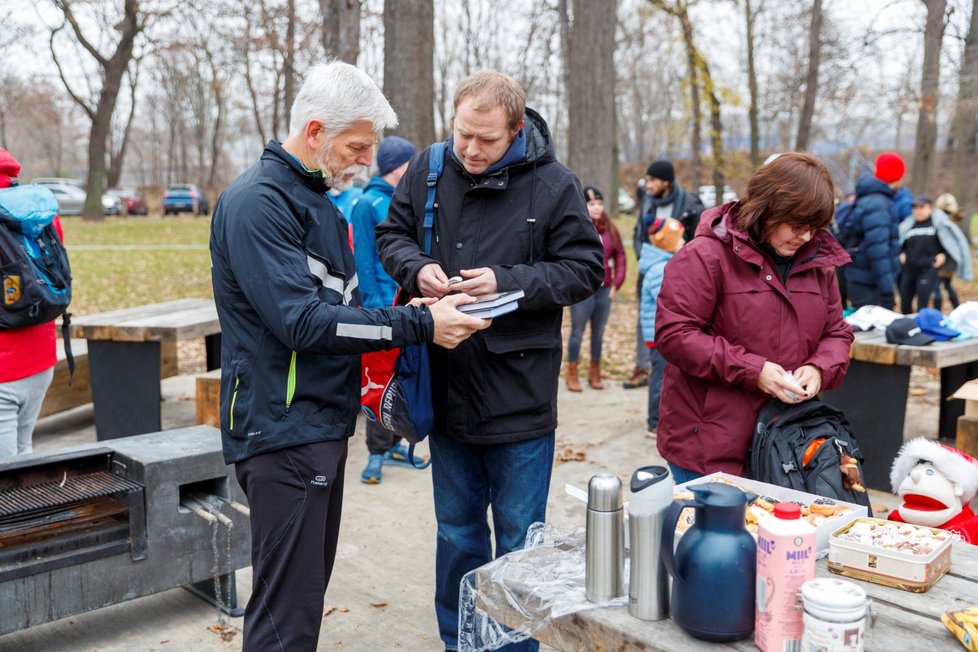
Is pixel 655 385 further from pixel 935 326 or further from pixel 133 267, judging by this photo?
pixel 133 267

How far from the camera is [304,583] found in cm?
248

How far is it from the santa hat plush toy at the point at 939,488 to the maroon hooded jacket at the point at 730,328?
416 millimetres

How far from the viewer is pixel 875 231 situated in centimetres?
843

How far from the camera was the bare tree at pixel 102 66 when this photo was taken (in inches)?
992

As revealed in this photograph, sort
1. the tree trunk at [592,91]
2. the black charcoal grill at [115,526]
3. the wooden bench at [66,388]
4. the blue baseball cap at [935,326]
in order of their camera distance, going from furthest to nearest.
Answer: the tree trunk at [592,91] → the wooden bench at [66,388] → the blue baseball cap at [935,326] → the black charcoal grill at [115,526]

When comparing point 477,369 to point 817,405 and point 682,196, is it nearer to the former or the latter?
point 817,405

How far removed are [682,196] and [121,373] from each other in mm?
4335

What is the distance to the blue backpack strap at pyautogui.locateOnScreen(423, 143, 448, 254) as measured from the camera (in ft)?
9.90

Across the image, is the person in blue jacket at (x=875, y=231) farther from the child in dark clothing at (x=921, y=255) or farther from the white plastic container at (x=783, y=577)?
the white plastic container at (x=783, y=577)

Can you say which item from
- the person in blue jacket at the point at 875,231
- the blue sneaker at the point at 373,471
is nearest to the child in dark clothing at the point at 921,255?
the person in blue jacket at the point at 875,231

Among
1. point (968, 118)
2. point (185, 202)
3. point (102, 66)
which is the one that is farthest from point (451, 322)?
point (185, 202)

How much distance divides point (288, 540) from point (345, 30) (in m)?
7.42

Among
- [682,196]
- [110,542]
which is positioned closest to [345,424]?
[110,542]

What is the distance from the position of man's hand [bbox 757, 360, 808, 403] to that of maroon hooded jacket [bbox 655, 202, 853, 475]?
4 cm
